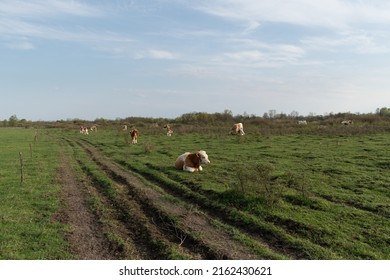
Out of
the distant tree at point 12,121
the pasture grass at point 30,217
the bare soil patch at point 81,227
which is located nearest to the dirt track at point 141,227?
the bare soil patch at point 81,227

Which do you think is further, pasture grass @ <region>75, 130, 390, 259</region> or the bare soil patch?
pasture grass @ <region>75, 130, 390, 259</region>

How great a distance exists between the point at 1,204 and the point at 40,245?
3.76 meters

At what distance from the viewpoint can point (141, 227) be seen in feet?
25.7

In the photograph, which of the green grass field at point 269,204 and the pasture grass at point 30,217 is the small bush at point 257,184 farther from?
the pasture grass at point 30,217

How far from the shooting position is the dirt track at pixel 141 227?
645 centimetres

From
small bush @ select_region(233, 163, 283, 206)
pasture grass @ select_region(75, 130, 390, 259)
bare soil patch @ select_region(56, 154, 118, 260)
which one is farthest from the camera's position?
small bush @ select_region(233, 163, 283, 206)

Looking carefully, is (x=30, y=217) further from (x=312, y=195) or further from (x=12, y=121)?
(x=12, y=121)

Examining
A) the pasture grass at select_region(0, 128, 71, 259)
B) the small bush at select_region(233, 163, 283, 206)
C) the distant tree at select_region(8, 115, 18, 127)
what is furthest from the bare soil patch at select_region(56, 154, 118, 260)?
the distant tree at select_region(8, 115, 18, 127)

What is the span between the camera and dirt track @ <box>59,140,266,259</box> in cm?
645

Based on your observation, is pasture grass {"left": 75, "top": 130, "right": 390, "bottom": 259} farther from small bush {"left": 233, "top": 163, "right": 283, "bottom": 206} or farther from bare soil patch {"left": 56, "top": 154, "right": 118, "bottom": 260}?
bare soil patch {"left": 56, "top": 154, "right": 118, "bottom": 260}

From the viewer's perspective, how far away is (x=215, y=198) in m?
10.1

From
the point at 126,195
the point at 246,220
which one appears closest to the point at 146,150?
the point at 126,195

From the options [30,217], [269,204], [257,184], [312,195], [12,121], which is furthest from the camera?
[12,121]

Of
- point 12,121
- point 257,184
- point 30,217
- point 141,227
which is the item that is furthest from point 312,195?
point 12,121
